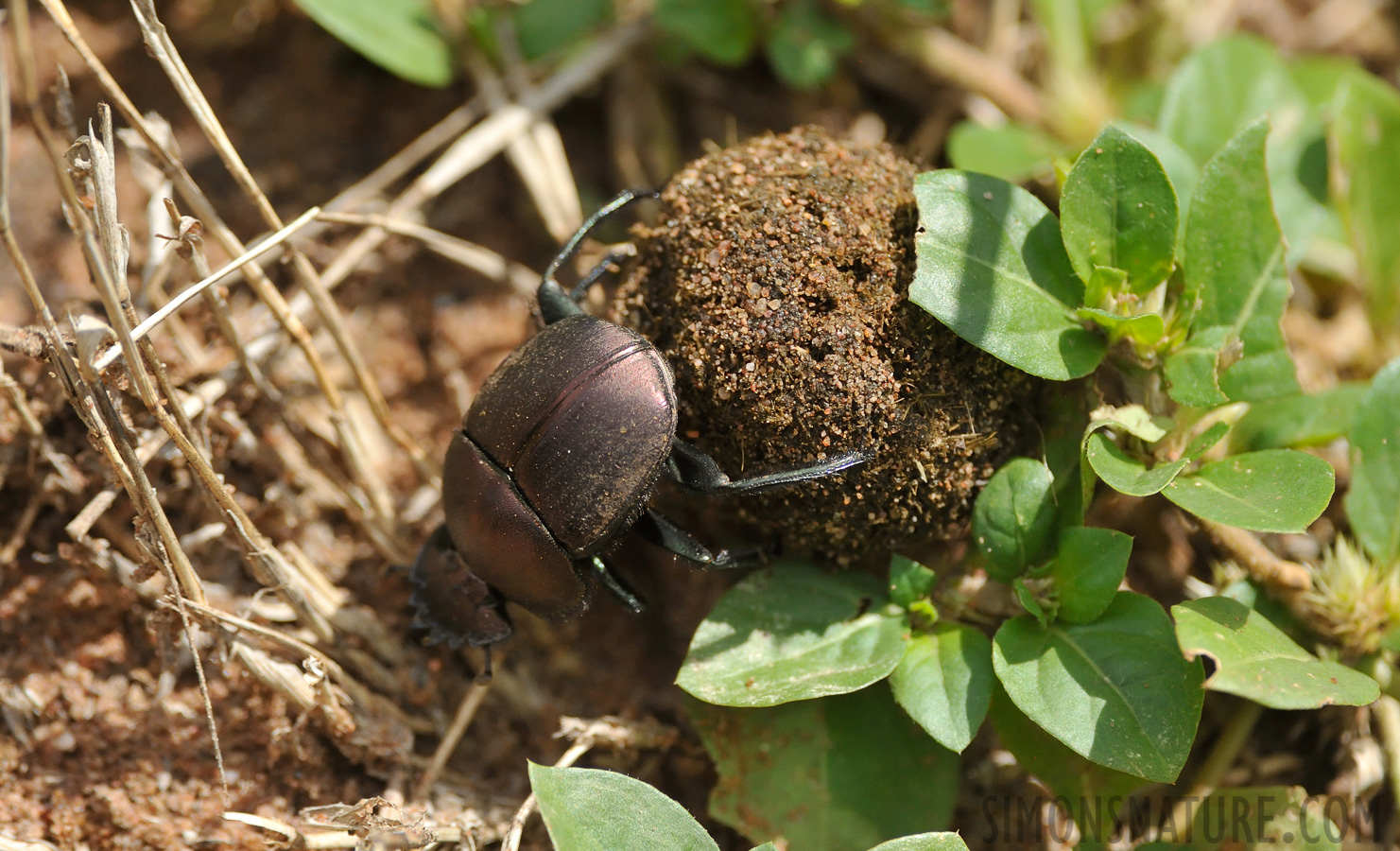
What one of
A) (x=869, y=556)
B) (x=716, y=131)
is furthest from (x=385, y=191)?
(x=869, y=556)

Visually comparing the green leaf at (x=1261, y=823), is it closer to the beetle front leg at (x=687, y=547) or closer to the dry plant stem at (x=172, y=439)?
the beetle front leg at (x=687, y=547)

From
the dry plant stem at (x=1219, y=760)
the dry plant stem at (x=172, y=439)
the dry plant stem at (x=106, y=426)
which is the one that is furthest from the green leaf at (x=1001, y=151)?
the dry plant stem at (x=106, y=426)

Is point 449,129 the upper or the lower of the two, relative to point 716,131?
upper

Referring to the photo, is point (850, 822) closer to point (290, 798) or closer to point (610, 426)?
point (610, 426)

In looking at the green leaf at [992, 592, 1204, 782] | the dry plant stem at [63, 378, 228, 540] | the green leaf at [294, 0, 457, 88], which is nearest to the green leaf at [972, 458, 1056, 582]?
the green leaf at [992, 592, 1204, 782]

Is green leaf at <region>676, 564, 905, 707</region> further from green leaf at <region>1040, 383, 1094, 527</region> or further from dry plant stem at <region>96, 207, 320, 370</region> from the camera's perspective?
dry plant stem at <region>96, 207, 320, 370</region>

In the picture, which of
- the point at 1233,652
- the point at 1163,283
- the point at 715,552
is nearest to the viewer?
the point at 1233,652
